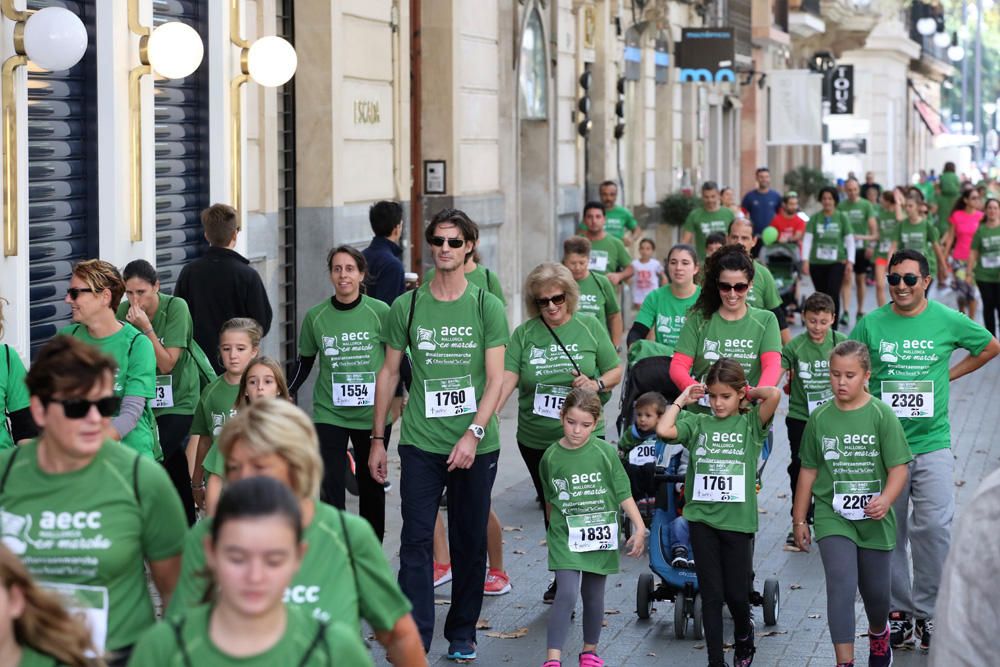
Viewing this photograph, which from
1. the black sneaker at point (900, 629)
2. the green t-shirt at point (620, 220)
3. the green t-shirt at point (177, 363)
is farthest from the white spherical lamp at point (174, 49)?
the green t-shirt at point (620, 220)

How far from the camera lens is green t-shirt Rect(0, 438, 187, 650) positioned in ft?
14.1

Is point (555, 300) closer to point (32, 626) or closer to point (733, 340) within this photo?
point (733, 340)

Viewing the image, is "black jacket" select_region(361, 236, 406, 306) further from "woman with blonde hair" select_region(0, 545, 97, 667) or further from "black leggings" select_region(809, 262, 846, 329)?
"black leggings" select_region(809, 262, 846, 329)

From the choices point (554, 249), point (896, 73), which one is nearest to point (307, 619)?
point (554, 249)

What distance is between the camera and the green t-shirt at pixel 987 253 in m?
19.0

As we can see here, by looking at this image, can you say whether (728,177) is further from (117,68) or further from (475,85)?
(117,68)

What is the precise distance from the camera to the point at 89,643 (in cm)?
384

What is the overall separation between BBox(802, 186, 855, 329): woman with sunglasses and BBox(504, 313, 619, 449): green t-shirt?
12.4 meters

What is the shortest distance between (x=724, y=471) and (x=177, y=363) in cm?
265

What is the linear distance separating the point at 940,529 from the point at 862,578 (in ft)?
2.51

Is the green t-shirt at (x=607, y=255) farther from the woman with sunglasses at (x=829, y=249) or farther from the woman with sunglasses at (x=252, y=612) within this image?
the woman with sunglasses at (x=252, y=612)

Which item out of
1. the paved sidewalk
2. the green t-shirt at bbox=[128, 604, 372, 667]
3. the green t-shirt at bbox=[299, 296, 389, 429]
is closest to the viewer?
the green t-shirt at bbox=[128, 604, 372, 667]

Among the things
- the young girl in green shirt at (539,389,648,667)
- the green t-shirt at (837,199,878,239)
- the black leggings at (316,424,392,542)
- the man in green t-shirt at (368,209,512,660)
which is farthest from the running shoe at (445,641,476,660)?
the green t-shirt at (837,199,878,239)

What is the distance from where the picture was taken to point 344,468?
30.5 ft
